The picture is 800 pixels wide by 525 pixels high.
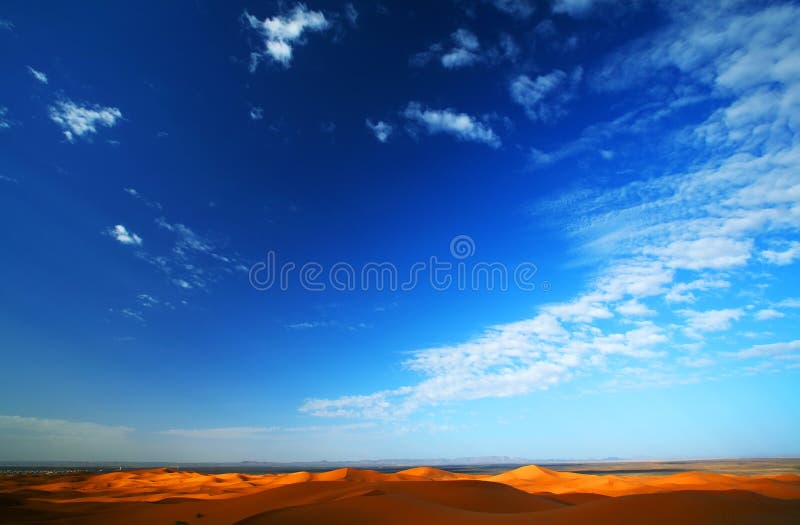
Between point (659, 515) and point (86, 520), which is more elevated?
point (659, 515)

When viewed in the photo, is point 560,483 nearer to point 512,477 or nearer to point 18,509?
point 512,477

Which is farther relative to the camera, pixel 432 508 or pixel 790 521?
pixel 432 508

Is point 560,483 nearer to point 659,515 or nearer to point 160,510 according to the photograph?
point 659,515

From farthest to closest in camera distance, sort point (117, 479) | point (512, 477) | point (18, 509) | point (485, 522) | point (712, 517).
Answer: point (117, 479) → point (512, 477) → point (18, 509) → point (485, 522) → point (712, 517)

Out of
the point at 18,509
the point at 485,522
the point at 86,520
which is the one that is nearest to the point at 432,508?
the point at 485,522

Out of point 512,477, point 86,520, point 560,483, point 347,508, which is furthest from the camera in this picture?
point 512,477

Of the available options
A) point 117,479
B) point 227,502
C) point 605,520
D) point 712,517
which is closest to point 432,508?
point 605,520

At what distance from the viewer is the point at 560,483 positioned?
22.2m

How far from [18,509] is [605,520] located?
19.6m

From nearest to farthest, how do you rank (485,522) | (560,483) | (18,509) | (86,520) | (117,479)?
(485,522) < (86,520) < (18,509) < (560,483) < (117,479)

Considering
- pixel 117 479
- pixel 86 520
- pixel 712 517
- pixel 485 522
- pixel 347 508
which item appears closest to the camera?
pixel 712 517

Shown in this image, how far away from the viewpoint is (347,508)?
892cm

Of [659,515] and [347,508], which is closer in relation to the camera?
[659,515]

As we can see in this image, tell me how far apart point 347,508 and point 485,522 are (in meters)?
3.11
